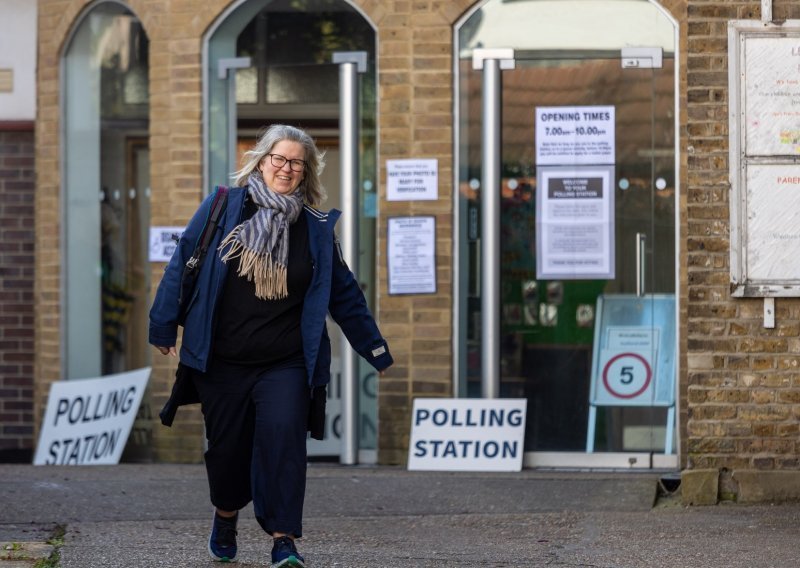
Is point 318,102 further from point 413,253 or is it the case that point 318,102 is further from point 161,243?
point 161,243

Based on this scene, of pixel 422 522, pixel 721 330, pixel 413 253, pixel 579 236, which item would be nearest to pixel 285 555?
pixel 422 522

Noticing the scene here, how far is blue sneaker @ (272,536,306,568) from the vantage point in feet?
18.7

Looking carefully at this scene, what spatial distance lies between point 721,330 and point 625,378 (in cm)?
184

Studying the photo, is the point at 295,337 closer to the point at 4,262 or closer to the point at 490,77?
the point at 490,77

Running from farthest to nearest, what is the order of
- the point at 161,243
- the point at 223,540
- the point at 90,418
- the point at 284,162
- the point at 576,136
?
the point at 90,418
the point at 161,243
the point at 576,136
the point at 223,540
the point at 284,162

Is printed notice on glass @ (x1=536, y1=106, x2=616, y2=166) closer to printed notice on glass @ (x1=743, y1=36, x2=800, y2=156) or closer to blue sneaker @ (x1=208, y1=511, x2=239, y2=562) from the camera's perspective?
printed notice on glass @ (x1=743, y1=36, x2=800, y2=156)

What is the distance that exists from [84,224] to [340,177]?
71.0 inches

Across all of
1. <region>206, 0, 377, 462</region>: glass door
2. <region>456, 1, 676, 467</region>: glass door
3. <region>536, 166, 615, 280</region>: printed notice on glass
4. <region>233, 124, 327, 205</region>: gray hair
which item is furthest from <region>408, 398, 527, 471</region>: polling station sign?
<region>233, 124, 327, 205</region>: gray hair

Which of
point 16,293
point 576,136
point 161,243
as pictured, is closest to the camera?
point 576,136

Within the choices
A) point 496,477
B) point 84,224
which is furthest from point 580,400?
point 84,224

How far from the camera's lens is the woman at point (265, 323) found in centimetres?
579

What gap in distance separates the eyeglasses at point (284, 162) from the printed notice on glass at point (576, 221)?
3538 millimetres

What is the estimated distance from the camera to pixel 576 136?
30.1 ft

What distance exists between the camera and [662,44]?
30.0ft
